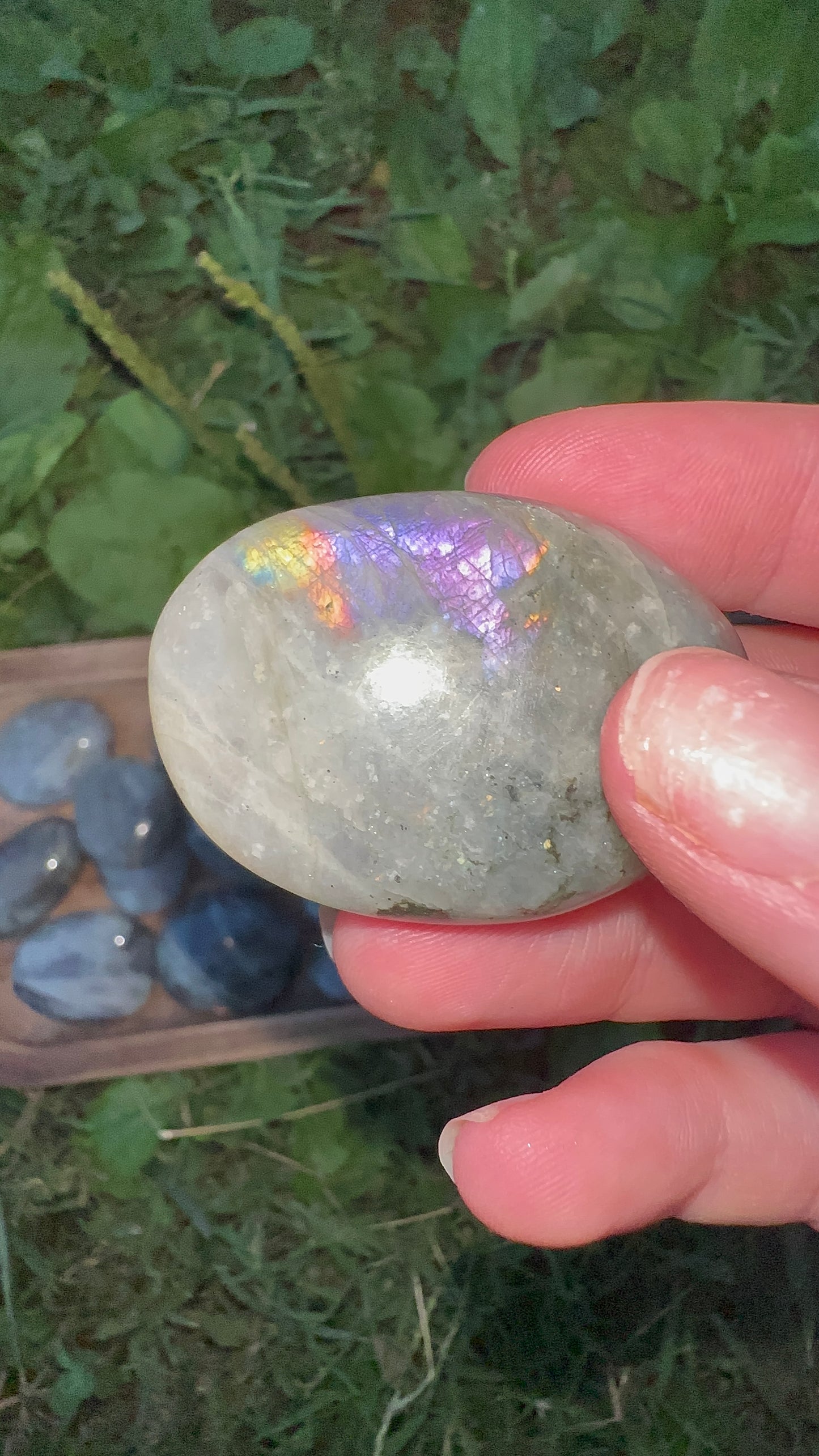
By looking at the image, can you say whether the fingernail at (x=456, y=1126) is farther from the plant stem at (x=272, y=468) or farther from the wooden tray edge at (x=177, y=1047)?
the plant stem at (x=272, y=468)

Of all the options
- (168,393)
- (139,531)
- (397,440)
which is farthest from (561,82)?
(139,531)

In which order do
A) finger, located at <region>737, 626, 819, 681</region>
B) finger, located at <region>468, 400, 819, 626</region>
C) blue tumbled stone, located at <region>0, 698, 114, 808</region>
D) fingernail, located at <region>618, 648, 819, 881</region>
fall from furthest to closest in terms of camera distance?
1. blue tumbled stone, located at <region>0, 698, 114, 808</region>
2. finger, located at <region>737, 626, 819, 681</region>
3. finger, located at <region>468, 400, 819, 626</region>
4. fingernail, located at <region>618, 648, 819, 881</region>

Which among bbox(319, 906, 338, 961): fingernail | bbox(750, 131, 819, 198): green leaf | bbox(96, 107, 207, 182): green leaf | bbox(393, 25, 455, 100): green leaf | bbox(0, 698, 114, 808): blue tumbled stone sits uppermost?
bbox(393, 25, 455, 100): green leaf

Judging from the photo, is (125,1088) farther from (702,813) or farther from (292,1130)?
(702,813)

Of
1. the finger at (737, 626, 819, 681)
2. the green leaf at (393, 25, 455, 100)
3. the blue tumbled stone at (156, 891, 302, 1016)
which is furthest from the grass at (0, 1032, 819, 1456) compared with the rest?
the green leaf at (393, 25, 455, 100)

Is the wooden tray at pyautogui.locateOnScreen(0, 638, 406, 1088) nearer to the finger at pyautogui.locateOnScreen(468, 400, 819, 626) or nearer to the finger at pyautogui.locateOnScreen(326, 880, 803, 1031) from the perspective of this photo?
the finger at pyautogui.locateOnScreen(326, 880, 803, 1031)

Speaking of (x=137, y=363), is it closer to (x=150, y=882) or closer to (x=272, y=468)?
(x=272, y=468)

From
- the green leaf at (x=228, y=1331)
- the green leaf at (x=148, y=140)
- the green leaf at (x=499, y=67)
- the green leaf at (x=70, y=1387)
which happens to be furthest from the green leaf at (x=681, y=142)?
the green leaf at (x=70, y=1387)
